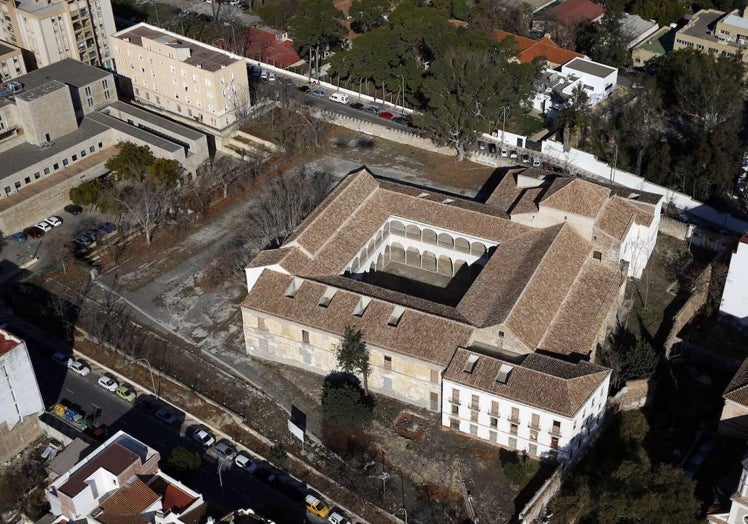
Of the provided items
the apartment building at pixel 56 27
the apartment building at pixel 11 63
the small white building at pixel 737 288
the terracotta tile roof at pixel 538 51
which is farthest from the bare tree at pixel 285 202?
the small white building at pixel 737 288

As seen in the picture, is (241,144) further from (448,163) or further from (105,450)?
(105,450)

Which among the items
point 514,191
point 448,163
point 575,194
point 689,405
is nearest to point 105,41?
point 448,163

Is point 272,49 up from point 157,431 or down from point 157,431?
up

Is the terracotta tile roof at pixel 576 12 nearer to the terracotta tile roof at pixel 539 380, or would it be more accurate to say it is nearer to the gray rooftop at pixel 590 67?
the gray rooftop at pixel 590 67

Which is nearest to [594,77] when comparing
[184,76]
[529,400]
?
[184,76]

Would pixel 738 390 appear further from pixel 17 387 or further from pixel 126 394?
pixel 17 387
